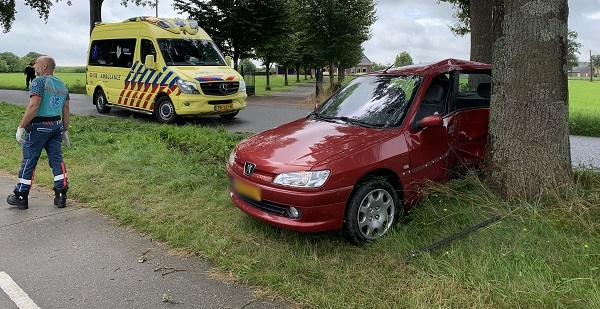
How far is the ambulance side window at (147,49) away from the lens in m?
11.9

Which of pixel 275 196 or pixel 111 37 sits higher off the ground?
pixel 111 37

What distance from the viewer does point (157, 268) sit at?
3912 mm

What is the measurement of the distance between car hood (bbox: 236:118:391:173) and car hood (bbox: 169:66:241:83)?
22.1ft

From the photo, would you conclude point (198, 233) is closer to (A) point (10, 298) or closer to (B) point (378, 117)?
(A) point (10, 298)

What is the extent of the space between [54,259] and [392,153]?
3.11m

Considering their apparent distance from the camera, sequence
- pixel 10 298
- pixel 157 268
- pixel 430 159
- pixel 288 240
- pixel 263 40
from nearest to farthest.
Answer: pixel 10 298, pixel 157 268, pixel 288 240, pixel 430 159, pixel 263 40

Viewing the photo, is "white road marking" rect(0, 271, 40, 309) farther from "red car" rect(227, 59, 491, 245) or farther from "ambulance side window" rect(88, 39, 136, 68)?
"ambulance side window" rect(88, 39, 136, 68)

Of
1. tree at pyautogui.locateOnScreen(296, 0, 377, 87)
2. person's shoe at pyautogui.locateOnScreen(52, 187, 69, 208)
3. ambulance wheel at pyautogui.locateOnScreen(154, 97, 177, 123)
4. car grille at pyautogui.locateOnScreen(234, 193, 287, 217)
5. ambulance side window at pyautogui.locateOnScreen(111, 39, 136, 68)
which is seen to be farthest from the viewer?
tree at pyautogui.locateOnScreen(296, 0, 377, 87)

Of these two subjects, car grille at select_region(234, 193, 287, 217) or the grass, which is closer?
the grass

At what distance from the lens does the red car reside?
12.9 feet

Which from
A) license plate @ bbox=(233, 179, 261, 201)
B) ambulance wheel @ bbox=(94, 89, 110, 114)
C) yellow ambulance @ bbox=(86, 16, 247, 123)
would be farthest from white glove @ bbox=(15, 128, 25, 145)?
ambulance wheel @ bbox=(94, 89, 110, 114)

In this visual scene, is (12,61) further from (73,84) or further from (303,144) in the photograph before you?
(303,144)

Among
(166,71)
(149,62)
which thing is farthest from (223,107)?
(149,62)

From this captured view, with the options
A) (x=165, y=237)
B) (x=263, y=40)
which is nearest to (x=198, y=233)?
(x=165, y=237)
